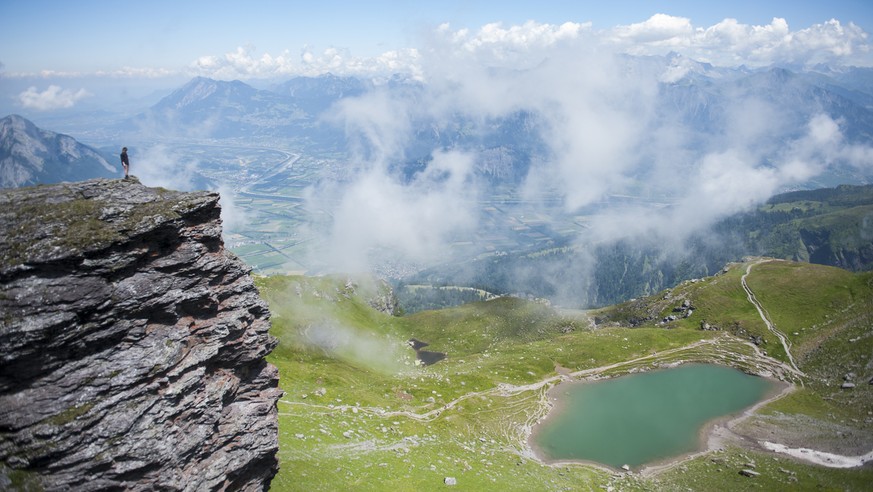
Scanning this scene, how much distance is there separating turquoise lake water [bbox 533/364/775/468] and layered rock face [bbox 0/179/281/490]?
175 feet

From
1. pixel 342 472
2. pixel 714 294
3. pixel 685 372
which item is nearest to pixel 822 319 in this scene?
pixel 714 294

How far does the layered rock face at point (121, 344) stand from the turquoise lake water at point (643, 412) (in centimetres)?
5343

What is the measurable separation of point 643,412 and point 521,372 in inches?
1006

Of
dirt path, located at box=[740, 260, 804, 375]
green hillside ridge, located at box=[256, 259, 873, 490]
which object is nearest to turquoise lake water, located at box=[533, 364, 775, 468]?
green hillside ridge, located at box=[256, 259, 873, 490]

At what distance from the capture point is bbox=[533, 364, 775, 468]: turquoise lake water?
70688 millimetres

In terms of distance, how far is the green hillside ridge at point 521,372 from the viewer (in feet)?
174

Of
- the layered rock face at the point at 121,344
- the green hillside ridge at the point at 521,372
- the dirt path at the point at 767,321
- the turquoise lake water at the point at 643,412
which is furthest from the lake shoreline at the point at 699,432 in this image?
the layered rock face at the point at 121,344

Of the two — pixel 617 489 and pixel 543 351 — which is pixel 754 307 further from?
pixel 617 489

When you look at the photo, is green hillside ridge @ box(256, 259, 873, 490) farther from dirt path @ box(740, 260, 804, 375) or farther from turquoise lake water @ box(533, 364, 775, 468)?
turquoise lake water @ box(533, 364, 775, 468)

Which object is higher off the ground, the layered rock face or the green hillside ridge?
the layered rock face

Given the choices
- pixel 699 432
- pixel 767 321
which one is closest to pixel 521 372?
pixel 699 432

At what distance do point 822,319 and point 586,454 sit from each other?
89.2m

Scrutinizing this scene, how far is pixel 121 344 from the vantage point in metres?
25.0

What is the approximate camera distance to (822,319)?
113 m
